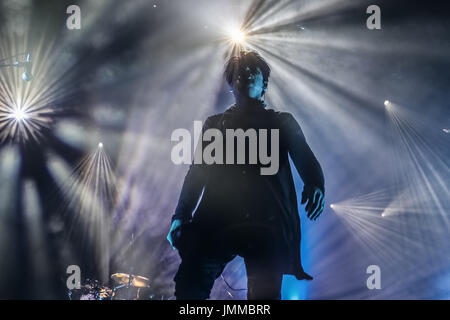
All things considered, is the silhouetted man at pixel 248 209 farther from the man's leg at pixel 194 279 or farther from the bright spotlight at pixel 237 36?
the bright spotlight at pixel 237 36

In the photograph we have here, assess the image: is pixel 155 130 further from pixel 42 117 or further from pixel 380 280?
pixel 380 280

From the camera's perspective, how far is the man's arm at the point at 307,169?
259 cm

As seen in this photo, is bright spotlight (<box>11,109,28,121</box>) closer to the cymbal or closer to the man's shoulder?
the cymbal

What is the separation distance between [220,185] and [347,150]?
300 centimetres

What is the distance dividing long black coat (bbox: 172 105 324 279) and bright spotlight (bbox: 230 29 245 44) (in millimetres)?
2156

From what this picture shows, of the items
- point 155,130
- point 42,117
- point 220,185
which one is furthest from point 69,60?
point 220,185

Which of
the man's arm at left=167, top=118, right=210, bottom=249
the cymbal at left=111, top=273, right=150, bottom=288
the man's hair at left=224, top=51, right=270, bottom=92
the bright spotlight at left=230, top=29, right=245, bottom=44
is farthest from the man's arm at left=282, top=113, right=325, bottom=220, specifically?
the cymbal at left=111, top=273, right=150, bottom=288

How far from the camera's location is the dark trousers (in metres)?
2.44

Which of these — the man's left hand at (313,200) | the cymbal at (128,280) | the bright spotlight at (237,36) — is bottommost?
the cymbal at (128,280)

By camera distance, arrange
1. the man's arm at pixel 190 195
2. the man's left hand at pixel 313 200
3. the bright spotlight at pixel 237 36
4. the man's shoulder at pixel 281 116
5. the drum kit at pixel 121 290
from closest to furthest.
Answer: the man's left hand at pixel 313 200 < the man's arm at pixel 190 195 < the man's shoulder at pixel 281 116 < the drum kit at pixel 121 290 < the bright spotlight at pixel 237 36

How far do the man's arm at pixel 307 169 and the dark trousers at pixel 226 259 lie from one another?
364 millimetres

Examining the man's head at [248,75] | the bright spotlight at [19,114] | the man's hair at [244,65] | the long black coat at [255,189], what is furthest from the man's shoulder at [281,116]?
the bright spotlight at [19,114]

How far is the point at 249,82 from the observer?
9.61 ft

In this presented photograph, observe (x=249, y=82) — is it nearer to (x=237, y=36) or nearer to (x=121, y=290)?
(x=237, y=36)
